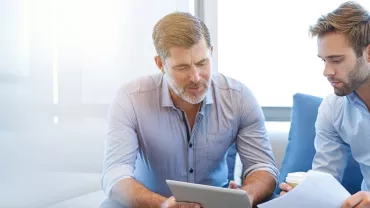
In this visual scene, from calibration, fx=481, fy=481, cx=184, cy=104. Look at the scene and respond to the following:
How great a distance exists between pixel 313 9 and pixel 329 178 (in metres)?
1.41

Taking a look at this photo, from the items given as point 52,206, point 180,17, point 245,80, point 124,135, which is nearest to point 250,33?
point 245,80

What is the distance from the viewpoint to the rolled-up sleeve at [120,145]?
158 centimetres

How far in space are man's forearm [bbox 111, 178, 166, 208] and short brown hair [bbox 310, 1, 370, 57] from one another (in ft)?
2.41

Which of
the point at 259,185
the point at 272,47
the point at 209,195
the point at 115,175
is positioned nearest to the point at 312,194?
the point at 209,195

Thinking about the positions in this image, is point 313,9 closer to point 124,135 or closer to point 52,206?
point 124,135

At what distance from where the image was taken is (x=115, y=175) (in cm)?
157

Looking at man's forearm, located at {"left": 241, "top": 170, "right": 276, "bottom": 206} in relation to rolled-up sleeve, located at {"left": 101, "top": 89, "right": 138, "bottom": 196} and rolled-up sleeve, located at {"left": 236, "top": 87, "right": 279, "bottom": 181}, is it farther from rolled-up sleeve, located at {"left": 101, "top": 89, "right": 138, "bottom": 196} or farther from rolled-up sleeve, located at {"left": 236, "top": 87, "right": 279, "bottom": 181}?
rolled-up sleeve, located at {"left": 101, "top": 89, "right": 138, "bottom": 196}

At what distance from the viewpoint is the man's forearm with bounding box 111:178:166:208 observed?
4.81 feet

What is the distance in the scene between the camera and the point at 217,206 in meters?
1.28

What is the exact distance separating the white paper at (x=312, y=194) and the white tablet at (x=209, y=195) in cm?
6

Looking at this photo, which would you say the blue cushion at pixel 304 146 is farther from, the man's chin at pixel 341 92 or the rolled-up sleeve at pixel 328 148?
the man's chin at pixel 341 92

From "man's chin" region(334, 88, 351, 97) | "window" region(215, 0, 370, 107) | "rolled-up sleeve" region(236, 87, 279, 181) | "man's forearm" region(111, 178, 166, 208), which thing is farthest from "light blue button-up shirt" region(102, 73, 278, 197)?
"window" region(215, 0, 370, 107)

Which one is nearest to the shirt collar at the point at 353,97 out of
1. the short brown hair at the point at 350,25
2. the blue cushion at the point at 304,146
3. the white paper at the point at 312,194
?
the short brown hair at the point at 350,25

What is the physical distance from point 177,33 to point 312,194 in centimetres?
70
